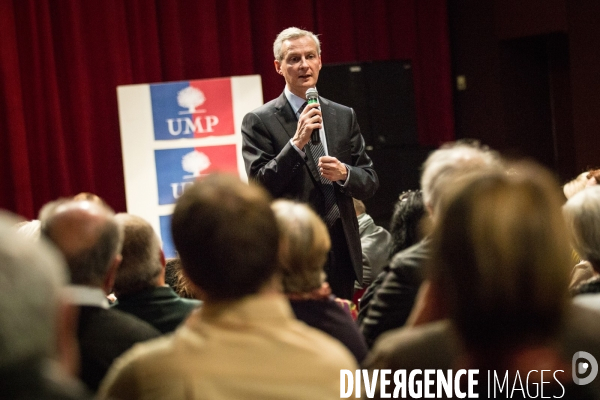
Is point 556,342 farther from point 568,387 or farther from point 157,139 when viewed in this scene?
point 157,139

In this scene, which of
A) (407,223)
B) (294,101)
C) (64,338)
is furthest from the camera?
(294,101)

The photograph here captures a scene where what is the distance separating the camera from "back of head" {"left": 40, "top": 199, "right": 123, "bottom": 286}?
1.67m

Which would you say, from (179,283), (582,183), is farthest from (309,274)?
(582,183)

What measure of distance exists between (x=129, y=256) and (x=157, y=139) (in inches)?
139

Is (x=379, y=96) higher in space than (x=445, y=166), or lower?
Answer: higher

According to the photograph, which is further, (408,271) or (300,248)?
(408,271)

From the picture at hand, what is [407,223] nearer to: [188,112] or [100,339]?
[100,339]

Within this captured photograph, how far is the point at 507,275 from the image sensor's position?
110 cm

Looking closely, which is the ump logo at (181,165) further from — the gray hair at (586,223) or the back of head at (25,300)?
the back of head at (25,300)

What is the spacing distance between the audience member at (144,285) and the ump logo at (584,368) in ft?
3.24

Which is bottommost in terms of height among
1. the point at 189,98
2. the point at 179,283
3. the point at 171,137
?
the point at 179,283

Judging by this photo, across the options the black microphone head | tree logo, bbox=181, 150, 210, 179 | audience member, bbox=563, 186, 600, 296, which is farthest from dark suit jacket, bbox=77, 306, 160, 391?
tree logo, bbox=181, 150, 210, 179

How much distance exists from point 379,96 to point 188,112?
136 cm

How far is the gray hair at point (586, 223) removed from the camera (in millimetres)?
2010
